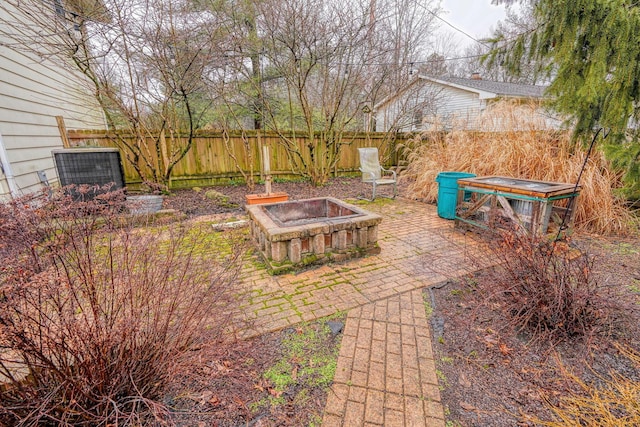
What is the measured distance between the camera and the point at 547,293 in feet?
6.48

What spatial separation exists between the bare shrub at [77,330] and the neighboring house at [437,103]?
21.5 feet

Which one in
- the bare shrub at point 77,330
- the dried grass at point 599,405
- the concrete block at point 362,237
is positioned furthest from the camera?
the concrete block at point 362,237

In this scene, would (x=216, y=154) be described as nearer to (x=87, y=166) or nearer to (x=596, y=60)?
(x=87, y=166)

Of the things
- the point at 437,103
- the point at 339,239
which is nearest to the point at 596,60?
the point at 339,239

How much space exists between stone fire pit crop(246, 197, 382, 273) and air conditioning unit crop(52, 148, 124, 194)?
8.84 ft

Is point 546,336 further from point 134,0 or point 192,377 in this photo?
point 134,0

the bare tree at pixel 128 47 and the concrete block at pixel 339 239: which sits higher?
the bare tree at pixel 128 47

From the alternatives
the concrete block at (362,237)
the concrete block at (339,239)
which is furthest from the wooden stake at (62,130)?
the concrete block at (362,237)

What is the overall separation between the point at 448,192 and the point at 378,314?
3.05 m

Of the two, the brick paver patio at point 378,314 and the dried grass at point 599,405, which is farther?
the brick paver patio at point 378,314

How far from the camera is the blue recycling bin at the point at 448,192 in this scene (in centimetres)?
452

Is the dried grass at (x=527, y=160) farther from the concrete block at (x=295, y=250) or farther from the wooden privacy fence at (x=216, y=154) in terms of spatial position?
the concrete block at (x=295, y=250)

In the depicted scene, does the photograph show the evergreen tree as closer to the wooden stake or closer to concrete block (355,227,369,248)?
concrete block (355,227,369,248)

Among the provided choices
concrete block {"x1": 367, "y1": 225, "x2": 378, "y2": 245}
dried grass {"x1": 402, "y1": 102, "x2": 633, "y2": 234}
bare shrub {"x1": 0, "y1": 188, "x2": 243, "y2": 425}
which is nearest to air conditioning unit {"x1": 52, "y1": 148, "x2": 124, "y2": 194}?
bare shrub {"x1": 0, "y1": 188, "x2": 243, "y2": 425}
